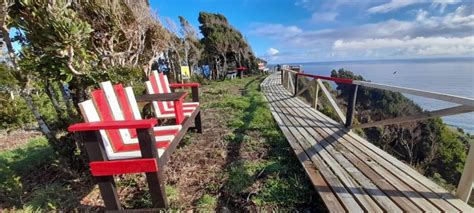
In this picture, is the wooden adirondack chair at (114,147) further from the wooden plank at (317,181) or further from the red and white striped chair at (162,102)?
the wooden plank at (317,181)

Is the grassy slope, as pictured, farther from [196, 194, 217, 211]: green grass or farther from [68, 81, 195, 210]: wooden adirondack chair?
[68, 81, 195, 210]: wooden adirondack chair

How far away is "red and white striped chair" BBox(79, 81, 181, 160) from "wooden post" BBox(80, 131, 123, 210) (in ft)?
0.41

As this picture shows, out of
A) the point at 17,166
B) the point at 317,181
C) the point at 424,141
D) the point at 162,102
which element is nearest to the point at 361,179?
the point at 317,181

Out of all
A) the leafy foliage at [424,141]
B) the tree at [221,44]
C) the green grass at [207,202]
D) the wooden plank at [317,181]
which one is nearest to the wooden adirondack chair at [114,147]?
the green grass at [207,202]

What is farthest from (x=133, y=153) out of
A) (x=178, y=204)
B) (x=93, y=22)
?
(x=93, y=22)

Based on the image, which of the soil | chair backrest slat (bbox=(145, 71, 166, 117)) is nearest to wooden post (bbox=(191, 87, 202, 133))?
chair backrest slat (bbox=(145, 71, 166, 117))

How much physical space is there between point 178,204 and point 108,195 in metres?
0.60

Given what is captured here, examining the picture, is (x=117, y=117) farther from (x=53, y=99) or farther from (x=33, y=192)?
Answer: (x=33, y=192)

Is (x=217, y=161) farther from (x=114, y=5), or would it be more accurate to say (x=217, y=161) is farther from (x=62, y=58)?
(x=114, y=5)

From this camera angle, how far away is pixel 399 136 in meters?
14.7

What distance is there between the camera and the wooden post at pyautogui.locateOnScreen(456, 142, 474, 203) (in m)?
1.72

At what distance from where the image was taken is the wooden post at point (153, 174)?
1.74m

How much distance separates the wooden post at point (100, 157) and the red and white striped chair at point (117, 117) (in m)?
0.13

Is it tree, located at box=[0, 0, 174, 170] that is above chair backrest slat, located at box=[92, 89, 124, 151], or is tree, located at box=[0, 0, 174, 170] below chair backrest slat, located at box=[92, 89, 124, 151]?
above
